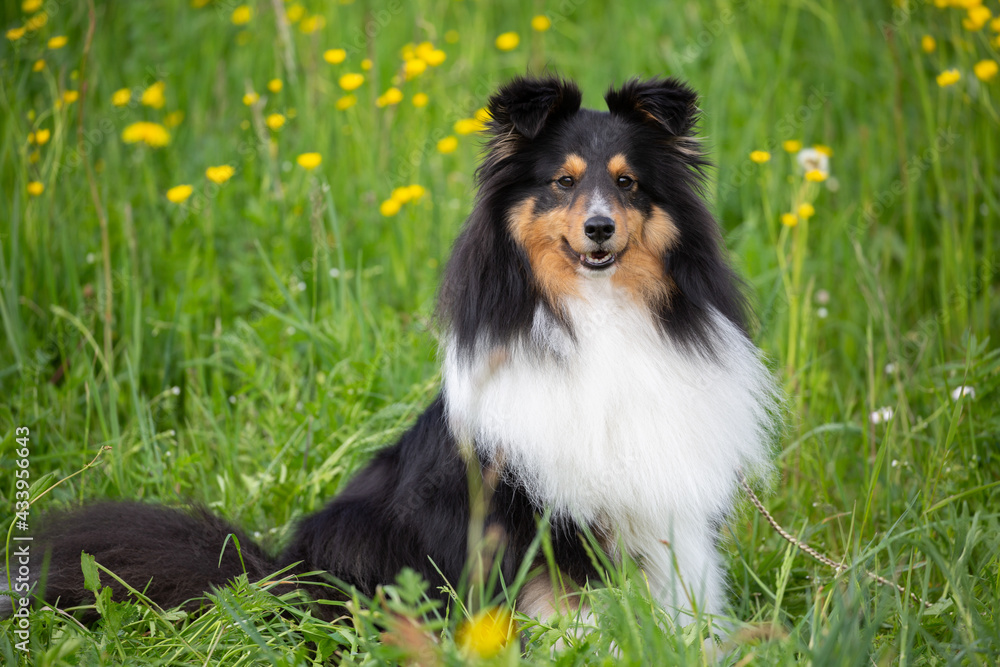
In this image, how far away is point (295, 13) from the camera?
6.20m

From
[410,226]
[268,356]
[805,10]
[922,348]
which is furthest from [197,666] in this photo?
[805,10]

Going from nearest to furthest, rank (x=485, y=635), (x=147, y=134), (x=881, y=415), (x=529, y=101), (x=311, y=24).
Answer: (x=485, y=635) < (x=529, y=101) < (x=881, y=415) < (x=147, y=134) < (x=311, y=24)

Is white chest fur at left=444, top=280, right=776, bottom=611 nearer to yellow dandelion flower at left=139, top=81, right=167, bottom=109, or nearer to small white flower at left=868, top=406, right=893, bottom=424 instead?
small white flower at left=868, top=406, right=893, bottom=424

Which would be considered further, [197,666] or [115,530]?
[115,530]

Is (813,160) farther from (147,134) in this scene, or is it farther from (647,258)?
(147,134)

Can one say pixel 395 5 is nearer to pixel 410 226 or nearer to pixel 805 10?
pixel 410 226

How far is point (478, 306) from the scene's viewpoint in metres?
2.85

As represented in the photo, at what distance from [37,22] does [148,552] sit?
3.53m

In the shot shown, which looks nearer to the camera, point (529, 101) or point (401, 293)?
point (529, 101)

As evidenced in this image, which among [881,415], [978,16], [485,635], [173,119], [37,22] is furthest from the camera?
[173,119]

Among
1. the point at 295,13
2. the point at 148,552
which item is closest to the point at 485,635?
the point at 148,552

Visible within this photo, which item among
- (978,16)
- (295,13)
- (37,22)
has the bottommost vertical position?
(37,22)

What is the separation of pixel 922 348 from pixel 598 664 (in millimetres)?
2720

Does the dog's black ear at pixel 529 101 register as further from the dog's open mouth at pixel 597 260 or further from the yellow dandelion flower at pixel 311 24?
the yellow dandelion flower at pixel 311 24
